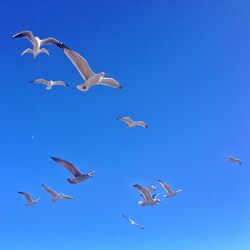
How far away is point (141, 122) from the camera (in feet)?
83.6

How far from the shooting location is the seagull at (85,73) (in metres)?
16.2

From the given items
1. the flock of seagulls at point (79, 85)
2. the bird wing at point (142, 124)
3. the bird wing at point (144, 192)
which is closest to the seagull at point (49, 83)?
the flock of seagulls at point (79, 85)

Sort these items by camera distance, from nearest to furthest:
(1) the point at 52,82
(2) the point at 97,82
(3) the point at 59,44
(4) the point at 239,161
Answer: (3) the point at 59,44
(2) the point at 97,82
(1) the point at 52,82
(4) the point at 239,161

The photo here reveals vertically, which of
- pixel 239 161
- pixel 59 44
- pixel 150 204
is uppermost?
pixel 239 161

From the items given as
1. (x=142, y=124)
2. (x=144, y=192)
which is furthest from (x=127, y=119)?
(x=144, y=192)

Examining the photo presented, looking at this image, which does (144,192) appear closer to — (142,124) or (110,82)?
(142,124)

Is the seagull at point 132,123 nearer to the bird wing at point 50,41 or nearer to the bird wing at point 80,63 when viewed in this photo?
the bird wing at point 50,41

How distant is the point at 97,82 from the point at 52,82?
661cm

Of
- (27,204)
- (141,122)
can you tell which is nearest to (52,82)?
(141,122)

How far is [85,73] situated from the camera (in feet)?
56.5

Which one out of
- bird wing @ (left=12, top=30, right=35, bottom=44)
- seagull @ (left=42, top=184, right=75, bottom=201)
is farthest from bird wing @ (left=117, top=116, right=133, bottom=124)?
bird wing @ (left=12, top=30, right=35, bottom=44)

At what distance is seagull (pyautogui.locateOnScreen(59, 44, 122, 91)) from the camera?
53.1 feet

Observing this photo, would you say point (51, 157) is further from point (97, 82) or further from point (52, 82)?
point (52, 82)

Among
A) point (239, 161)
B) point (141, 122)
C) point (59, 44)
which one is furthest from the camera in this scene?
point (239, 161)
